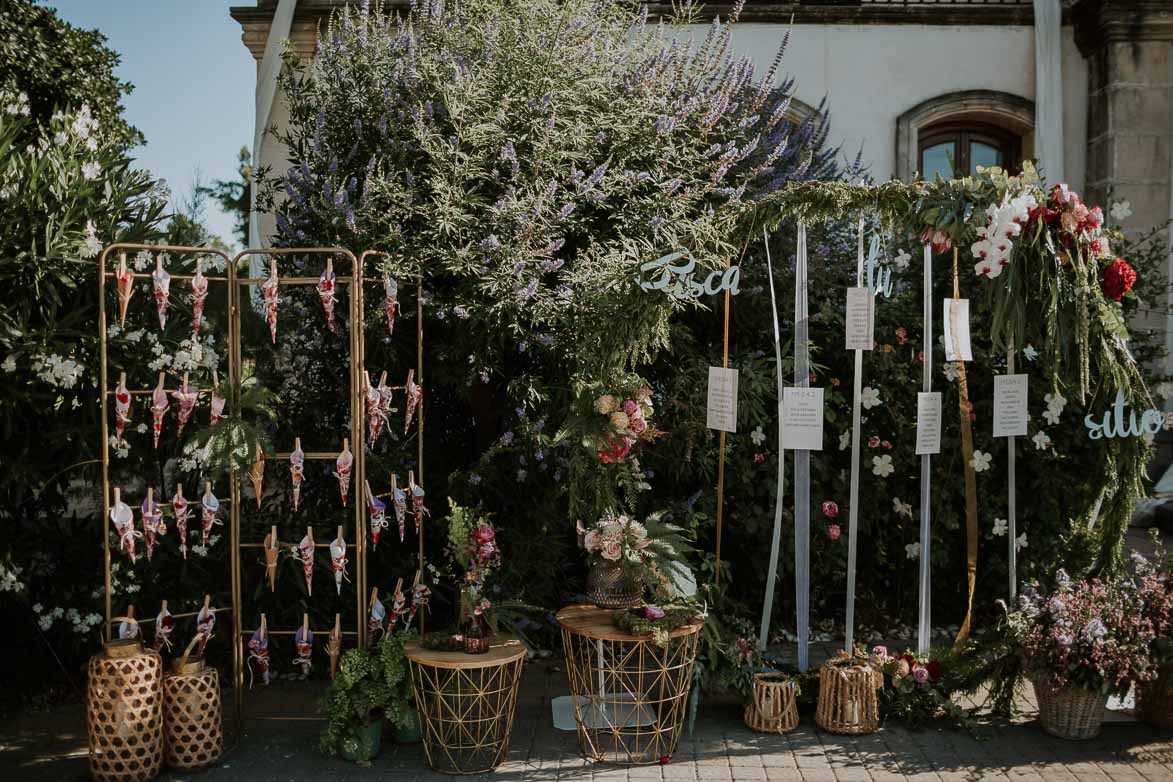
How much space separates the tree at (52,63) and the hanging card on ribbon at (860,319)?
7.22 metres

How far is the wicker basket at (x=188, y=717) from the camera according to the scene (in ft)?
14.7

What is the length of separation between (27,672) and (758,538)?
4.28m

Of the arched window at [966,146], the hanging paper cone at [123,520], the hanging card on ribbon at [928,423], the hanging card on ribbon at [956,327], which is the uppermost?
the arched window at [966,146]

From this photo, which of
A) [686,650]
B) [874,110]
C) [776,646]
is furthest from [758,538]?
[874,110]

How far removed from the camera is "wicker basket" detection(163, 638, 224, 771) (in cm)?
449

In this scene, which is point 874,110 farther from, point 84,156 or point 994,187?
point 84,156

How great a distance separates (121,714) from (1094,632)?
4.26 meters

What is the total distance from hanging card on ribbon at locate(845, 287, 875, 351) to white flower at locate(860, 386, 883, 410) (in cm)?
107

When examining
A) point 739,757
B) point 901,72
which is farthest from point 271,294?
point 901,72

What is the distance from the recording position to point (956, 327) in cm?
498

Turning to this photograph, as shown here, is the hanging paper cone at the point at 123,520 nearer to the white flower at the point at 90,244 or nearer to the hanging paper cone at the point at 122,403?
the hanging paper cone at the point at 122,403

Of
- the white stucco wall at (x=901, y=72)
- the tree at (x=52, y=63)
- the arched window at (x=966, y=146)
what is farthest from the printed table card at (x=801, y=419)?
the tree at (x=52, y=63)

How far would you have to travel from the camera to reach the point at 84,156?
→ 17.0 feet

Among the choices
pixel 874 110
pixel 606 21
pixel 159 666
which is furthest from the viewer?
pixel 874 110
